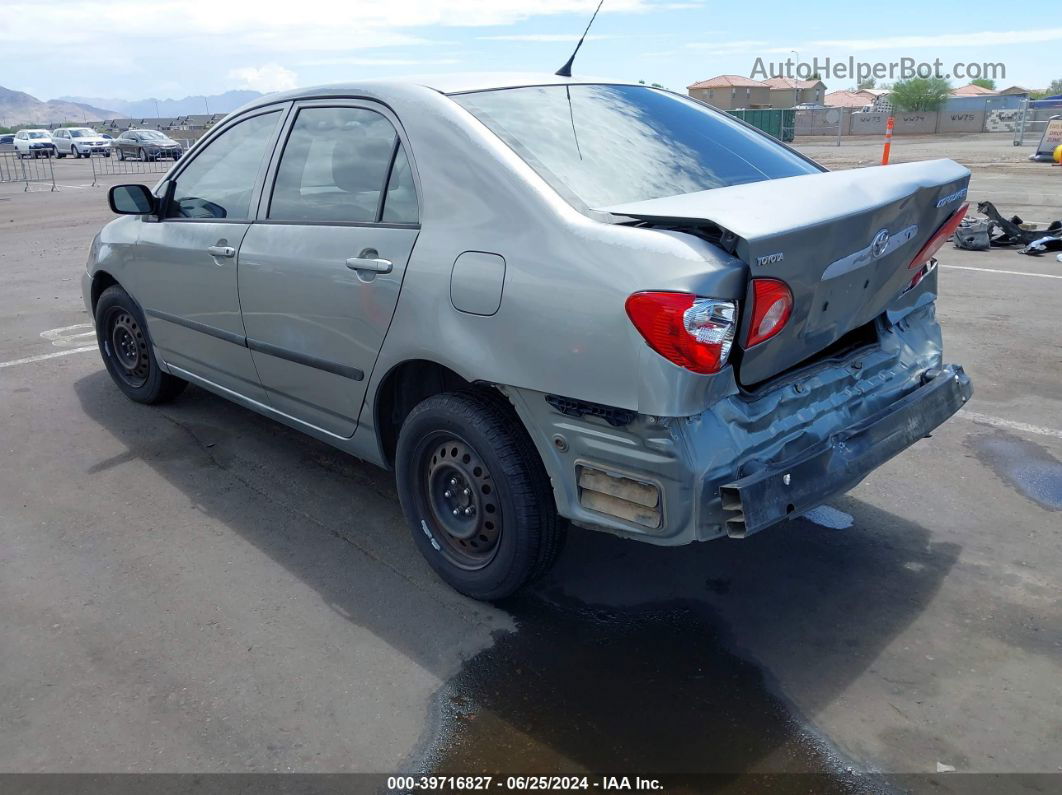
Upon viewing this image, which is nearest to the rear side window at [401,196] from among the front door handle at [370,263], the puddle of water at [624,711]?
the front door handle at [370,263]

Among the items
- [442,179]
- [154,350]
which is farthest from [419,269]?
[154,350]

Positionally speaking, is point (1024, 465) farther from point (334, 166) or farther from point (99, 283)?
point (99, 283)

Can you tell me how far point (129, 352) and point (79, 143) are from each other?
145 feet

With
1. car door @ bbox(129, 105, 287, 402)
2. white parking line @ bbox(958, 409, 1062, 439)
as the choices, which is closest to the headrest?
car door @ bbox(129, 105, 287, 402)

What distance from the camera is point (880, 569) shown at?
3500 millimetres

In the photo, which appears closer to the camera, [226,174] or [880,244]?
[880,244]

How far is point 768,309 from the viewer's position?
2.61 m

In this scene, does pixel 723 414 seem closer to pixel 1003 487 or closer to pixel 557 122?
pixel 557 122

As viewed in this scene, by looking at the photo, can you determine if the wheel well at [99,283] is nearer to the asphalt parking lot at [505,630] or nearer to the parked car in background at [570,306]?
the asphalt parking lot at [505,630]

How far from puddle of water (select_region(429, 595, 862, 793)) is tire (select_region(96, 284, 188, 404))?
3.12m

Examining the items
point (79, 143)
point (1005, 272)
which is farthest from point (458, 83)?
point (79, 143)

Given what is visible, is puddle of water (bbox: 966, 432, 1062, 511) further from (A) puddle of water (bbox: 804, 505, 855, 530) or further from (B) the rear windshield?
(B) the rear windshield

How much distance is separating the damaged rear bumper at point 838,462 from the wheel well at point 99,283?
415 cm

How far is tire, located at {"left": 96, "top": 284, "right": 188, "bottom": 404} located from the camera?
5.18 metres
